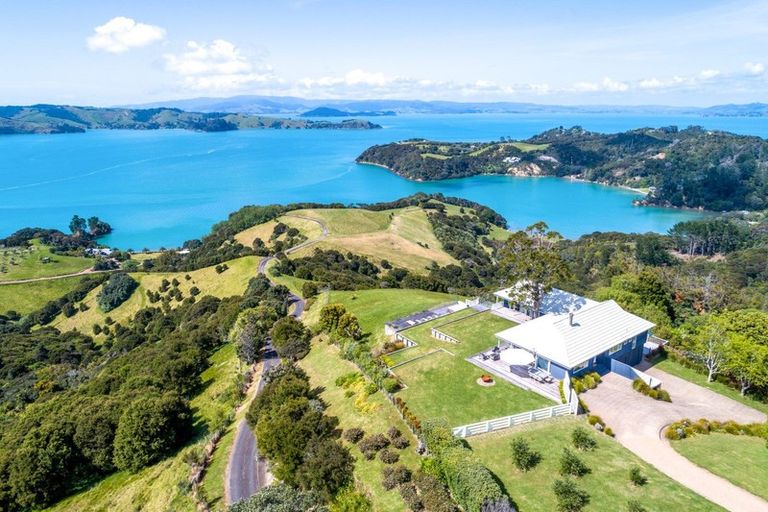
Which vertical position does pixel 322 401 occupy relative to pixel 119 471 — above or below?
above

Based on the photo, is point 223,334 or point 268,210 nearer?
point 223,334

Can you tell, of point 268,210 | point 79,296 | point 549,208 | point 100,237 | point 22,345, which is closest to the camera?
point 22,345

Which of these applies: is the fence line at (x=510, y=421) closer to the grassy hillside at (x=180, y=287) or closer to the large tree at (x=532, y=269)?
the large tree at (x=532, y=269)

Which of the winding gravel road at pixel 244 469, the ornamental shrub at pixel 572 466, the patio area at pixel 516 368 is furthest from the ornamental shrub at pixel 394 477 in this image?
the patio area at pixel 516 368

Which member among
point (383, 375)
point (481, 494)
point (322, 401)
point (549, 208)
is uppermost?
point (481, 494)

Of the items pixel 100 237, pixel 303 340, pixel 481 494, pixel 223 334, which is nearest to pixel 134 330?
pixel 223 334

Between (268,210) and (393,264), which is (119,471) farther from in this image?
(268,210)

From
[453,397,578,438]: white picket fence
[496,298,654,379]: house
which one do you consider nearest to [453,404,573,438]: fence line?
[453,397,578,438]: white picket fence
